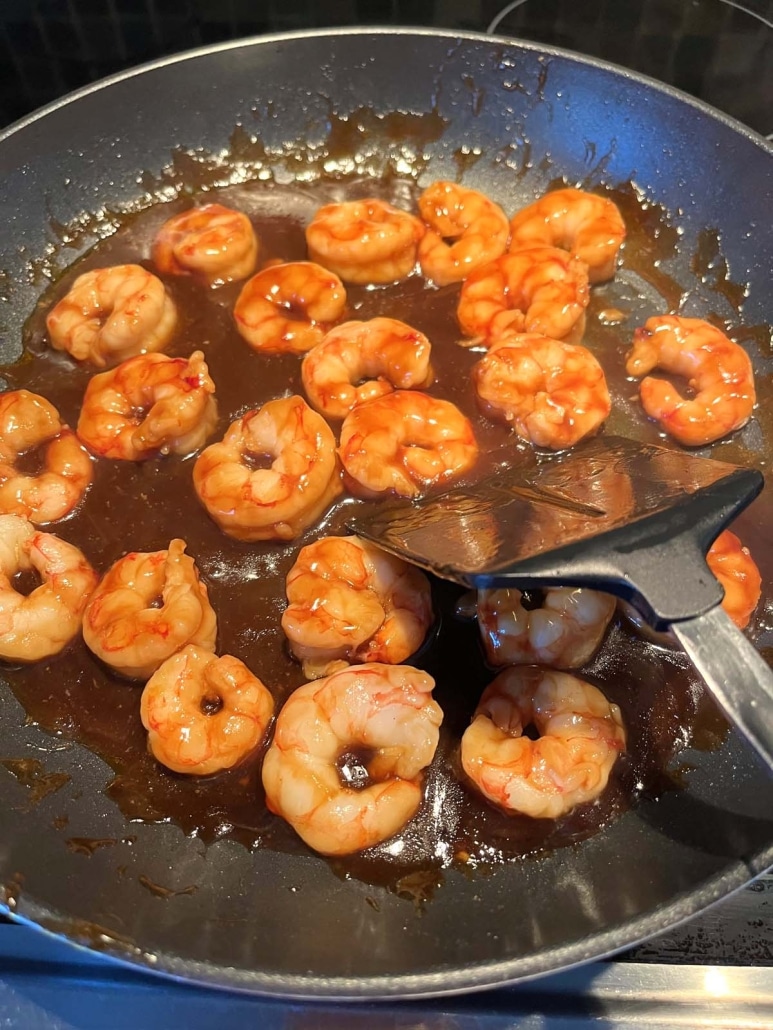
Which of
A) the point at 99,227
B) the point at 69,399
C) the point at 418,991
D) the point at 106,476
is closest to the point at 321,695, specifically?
the point at 418,991

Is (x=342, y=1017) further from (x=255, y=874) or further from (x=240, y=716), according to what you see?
(x=240, y=716)

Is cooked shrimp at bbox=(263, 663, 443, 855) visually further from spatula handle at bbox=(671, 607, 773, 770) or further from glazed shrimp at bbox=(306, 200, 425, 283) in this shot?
glazed shrimp at bbox=(306, 200, 425, 283)

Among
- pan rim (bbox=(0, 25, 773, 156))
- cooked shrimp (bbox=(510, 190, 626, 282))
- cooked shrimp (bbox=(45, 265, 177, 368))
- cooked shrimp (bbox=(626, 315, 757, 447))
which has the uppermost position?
pan rim (bbox=(0, 25, 773, 156))

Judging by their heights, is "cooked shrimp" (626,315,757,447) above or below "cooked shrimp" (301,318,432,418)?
above

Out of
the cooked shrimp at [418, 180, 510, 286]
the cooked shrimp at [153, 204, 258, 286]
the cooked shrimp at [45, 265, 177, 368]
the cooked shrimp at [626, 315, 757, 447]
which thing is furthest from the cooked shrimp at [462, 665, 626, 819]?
the cooked shrimp at [153, 204, 258, 286]

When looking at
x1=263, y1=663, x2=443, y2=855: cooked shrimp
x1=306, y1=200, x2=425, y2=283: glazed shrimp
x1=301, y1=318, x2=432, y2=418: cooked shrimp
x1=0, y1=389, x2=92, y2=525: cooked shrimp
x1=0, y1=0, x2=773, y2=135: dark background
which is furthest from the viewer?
x1=0, y1=0, x2=773, y2=135: dark background

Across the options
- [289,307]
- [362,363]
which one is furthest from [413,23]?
[362,363]
